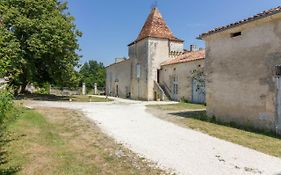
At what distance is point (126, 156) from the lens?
7062 millimetres

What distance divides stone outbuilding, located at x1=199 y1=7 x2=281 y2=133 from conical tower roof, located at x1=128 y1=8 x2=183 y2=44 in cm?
1781

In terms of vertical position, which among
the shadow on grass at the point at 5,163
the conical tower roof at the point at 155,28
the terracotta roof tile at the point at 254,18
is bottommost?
the shadow on grass at the point at 5,163

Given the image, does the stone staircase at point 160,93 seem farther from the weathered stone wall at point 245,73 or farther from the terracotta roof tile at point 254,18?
the terracotta roof tile at point 254,18

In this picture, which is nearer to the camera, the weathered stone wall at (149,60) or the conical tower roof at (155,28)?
the weathered stone wall at (149,60)

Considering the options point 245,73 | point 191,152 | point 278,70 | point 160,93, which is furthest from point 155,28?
point 191,152

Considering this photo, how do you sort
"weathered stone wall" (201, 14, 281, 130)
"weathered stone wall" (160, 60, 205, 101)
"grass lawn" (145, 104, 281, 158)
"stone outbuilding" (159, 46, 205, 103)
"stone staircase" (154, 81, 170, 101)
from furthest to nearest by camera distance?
1. "stone staircase" (154, 81, 170, 101)
2. "weathered stone wall" (160, 60, 205, 101)
3. "stone outbuilding" (159, 46, 205, 103)
4. "weathered stone wall" (201, 14, 281, 130)
5. "grass lawn" (145, 104, 281, 158)

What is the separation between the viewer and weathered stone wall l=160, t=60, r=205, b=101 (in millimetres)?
25833

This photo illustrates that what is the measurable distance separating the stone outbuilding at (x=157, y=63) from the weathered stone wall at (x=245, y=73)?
12.6m

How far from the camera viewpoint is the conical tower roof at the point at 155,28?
3172 cm

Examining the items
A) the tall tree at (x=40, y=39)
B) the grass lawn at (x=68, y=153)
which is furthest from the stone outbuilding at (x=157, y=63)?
the grass lawn at (x=68, y=153)

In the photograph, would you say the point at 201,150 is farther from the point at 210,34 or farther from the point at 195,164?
the point at 210,34

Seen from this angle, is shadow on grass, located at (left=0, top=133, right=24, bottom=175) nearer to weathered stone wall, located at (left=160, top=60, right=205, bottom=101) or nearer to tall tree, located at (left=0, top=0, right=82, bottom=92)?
tall tree, located at (left=0, top=0, right=82, bottom=92)

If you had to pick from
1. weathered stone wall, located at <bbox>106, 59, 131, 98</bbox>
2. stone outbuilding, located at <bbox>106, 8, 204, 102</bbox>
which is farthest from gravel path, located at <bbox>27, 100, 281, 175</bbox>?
weathered stone wall, located at <bbox>106, 59, 131, 98</bbox>

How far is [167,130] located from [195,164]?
4373 millimetres
